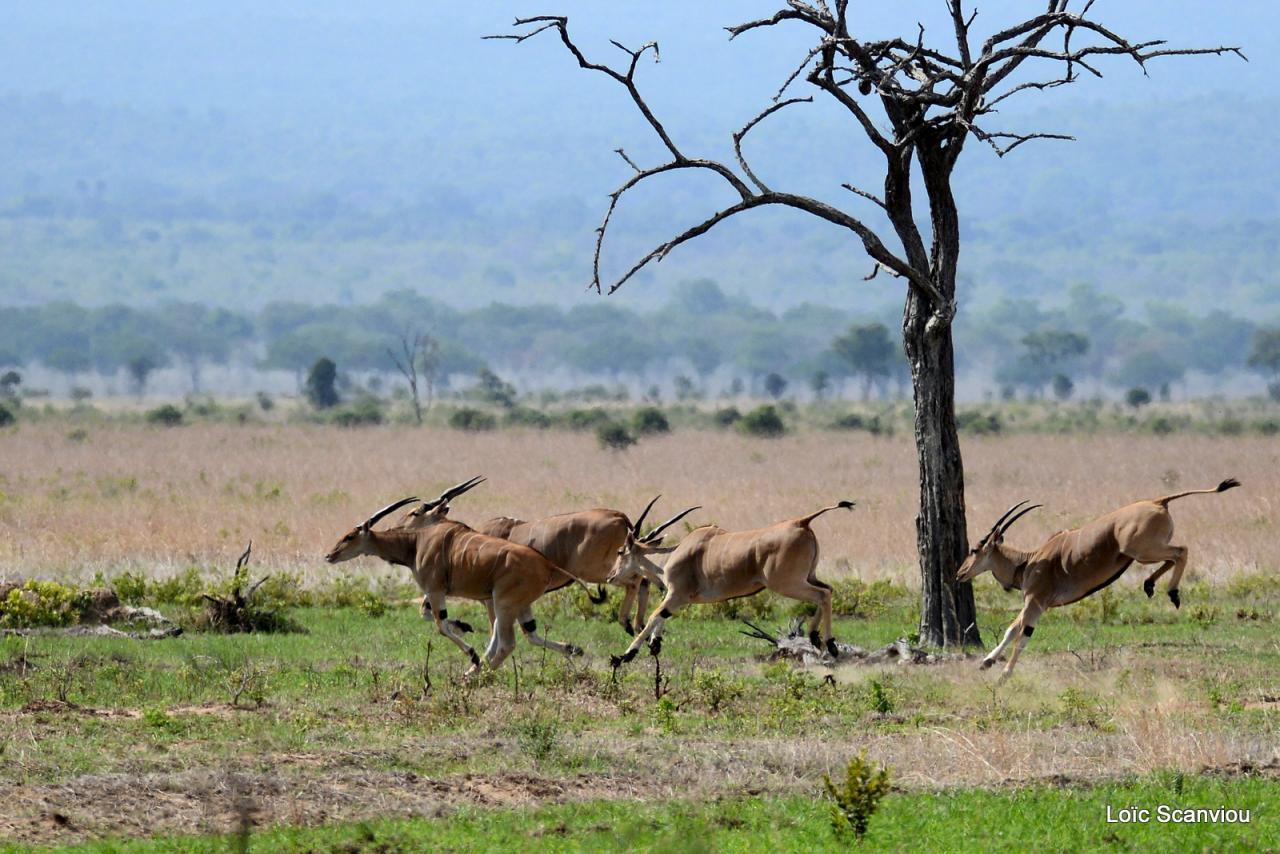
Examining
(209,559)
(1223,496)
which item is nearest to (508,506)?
(209,559)

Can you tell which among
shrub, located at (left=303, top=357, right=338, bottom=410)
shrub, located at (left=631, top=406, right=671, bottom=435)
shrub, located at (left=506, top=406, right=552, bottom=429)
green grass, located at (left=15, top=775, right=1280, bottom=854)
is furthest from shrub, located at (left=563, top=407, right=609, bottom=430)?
green grass, located at (left=15, top=775, right=1280, bottom=854)

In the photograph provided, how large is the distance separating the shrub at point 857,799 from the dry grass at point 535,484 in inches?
541

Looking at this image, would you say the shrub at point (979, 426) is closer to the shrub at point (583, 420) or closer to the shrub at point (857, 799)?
the shrub at point (583, 420)

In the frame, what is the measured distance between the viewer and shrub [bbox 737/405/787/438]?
5903 centimetres

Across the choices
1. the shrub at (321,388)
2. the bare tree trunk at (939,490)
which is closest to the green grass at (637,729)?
the bare tree trunk at (939,490)

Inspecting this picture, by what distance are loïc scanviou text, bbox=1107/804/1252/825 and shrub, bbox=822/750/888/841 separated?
142 centimetres

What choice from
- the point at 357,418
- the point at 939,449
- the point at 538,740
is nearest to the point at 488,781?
the point at 538,740

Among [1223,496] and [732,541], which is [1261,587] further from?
[1223,496]

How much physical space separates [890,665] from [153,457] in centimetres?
3477

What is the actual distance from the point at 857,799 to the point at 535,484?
29.7 m

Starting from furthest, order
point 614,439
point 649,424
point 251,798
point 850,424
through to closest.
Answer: point 850,424 → point 649,424 → point 614,439 → point 251,798

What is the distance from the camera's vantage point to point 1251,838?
31.5 feet

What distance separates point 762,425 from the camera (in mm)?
59438

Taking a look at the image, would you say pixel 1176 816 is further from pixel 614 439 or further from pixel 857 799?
pixel 614 439
